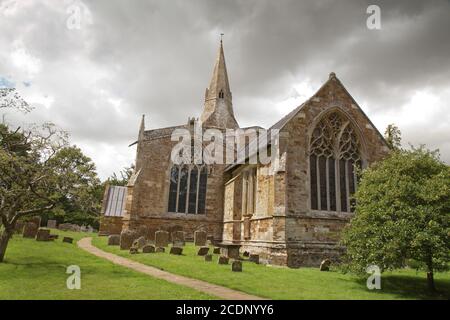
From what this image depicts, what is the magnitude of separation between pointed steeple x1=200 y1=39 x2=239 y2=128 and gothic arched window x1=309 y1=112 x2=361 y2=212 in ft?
55.0

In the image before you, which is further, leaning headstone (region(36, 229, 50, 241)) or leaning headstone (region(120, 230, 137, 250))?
leaning headstone (region(36, 229, 50, 241))

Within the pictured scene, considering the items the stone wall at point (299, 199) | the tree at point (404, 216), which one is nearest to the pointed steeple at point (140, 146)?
the stone wall at point (299, 199)

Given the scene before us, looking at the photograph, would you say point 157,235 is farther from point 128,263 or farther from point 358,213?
point 358,213

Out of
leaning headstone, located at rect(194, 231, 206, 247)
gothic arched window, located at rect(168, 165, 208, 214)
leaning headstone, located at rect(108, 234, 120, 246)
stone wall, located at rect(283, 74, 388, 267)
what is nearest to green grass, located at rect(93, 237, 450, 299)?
stone wall, located at rect(283, 74, 388, 267)

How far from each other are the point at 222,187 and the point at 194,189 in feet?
7.01

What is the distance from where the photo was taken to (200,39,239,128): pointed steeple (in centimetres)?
3356

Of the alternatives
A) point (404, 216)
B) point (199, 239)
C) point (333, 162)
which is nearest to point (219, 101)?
point (199, 239)

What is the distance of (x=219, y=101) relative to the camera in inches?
1396

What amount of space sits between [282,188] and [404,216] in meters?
5.76

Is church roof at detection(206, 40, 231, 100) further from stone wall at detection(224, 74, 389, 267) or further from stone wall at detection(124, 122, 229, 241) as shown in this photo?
stone wall at detection(224, 74, 389, 267)

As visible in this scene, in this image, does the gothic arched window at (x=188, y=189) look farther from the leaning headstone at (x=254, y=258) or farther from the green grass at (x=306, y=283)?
the green grass at (x=306, y=283)

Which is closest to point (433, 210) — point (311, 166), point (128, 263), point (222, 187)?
point (311, 166)

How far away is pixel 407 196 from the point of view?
386 inches

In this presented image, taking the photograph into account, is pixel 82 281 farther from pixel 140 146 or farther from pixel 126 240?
pixel 140 146
